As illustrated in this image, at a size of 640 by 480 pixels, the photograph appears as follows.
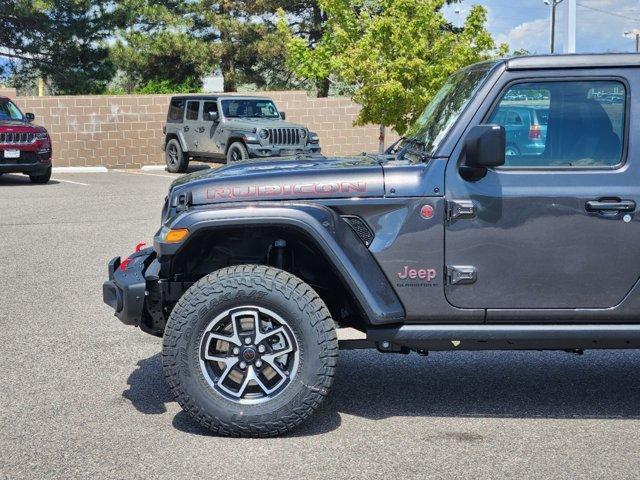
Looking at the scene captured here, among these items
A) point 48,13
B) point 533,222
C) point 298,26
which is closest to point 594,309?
point 533,222

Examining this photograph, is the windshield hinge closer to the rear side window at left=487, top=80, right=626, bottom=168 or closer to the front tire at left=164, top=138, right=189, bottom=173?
the rear side window at left=487, top=80, right=626, bottom=168

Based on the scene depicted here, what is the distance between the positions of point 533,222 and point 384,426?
A: 4.31 feet

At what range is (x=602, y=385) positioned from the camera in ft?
19.4

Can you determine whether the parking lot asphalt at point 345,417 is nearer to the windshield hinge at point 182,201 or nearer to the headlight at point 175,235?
the headlight at point 175,235

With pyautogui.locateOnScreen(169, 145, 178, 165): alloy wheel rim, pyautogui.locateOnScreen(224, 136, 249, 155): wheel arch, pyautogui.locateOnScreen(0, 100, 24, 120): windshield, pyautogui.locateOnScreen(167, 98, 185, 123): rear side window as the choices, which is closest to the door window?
pyautogui.locateOnScreen(224, 136, 249, 155): wheel arch

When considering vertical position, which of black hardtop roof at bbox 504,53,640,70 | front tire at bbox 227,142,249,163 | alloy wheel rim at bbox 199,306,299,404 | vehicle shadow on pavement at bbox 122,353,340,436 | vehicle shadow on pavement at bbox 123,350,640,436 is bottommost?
vehicle shadow on pavement at bbox 123,350,640,436

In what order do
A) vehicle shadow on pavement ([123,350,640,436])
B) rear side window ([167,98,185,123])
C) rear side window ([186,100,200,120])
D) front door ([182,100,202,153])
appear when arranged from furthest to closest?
rear side window ([167,98,185,123]) → rear side window ([186,100,200,120]) → front door ([182,100,202,153]) → vehicle shadow on pavement ([123,350,640,436])

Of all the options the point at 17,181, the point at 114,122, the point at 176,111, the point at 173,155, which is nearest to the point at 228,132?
the point at 176,111

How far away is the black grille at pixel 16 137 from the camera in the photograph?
1983 cm

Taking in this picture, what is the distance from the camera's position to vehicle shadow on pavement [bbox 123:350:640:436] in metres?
5.36

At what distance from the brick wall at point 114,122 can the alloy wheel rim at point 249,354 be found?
78.8ft

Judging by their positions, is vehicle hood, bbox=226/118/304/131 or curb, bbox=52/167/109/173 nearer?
→ vehicle hood, bbox=226/118/304/131

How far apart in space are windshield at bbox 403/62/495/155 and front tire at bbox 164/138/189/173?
64.4ft

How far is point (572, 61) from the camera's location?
5.01 meters
